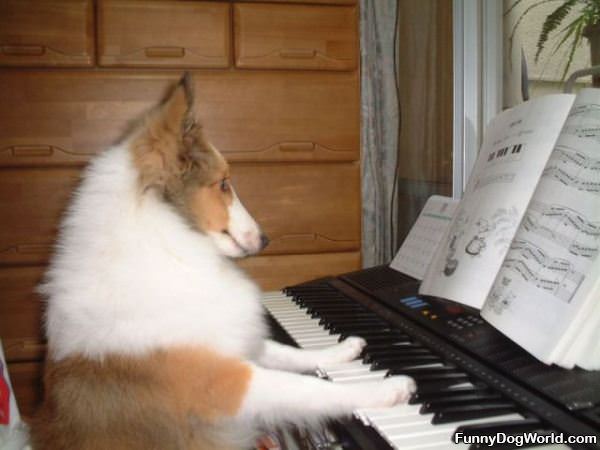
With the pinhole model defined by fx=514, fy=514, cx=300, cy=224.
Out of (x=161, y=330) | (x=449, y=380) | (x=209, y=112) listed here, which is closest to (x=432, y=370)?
(x=449, y=380)

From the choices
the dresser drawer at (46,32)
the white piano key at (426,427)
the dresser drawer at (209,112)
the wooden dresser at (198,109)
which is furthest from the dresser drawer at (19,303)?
the white piano key at (426,427)

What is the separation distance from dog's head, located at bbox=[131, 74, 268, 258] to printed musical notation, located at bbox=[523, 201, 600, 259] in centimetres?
66

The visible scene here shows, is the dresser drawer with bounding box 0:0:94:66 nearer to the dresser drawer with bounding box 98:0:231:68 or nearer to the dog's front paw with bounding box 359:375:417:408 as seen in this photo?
the dresser drawer with bounding box 98:0:231:68

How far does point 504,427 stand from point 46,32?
6.63ft

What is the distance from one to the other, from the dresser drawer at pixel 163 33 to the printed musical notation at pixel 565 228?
1.54m

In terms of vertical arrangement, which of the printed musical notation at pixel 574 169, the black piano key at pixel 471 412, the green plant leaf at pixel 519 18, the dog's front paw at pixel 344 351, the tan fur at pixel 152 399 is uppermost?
the green plant leaf at pixel 519 18

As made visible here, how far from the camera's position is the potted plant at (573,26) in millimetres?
1388

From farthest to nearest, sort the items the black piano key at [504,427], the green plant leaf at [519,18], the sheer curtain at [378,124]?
1. the sheer curtain at [378,124]
2. the green plant leaf at [519,18]
3. the black piano key at [504,427]

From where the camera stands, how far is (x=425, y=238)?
143 centimetres

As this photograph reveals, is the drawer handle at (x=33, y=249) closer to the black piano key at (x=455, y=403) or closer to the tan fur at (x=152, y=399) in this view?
the tan fur at (x=152, y=399)

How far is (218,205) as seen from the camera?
1.21m

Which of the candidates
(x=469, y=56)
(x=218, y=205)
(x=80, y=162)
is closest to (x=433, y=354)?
(x=218, y=205)

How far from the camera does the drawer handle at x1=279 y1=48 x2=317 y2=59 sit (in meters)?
2.10

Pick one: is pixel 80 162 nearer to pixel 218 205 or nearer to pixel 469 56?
pixel 218 205
